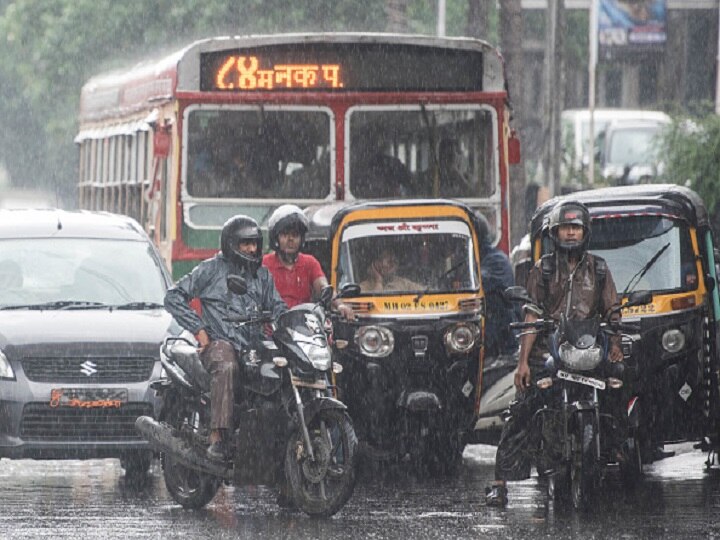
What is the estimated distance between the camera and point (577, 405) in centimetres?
1293

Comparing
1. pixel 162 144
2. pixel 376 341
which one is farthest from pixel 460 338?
pixel 162 144

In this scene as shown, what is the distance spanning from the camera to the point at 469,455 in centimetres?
1758

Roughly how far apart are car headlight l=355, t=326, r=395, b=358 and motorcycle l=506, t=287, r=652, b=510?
1.78 metres

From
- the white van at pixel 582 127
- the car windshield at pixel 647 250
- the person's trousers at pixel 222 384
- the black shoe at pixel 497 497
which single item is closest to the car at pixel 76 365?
the person's trousers at pixel 222 384

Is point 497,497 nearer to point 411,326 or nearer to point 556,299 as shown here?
point 556,299

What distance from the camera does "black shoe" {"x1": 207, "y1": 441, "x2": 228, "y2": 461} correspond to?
509 inches

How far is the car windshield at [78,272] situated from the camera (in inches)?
604

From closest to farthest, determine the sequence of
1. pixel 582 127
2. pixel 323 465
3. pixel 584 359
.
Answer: pixel 323 465 → pixel 584 359 → pixel 582 127

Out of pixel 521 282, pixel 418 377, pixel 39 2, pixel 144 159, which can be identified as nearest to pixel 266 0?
pixel 39 2

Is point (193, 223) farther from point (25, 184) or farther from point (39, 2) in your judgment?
point (25, 184)

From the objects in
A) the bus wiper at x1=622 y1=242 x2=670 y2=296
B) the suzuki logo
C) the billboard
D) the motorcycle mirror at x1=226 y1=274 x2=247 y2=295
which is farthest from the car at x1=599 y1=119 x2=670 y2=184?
the motorcycle mirror at x1=226 y1=274 x2=247 y2=295

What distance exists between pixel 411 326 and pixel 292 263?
1058 mm

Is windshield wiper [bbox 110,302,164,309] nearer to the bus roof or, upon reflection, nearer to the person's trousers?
the person's trousers

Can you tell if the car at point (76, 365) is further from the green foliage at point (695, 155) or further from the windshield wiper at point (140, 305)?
the green foliage at point (695, 155)
